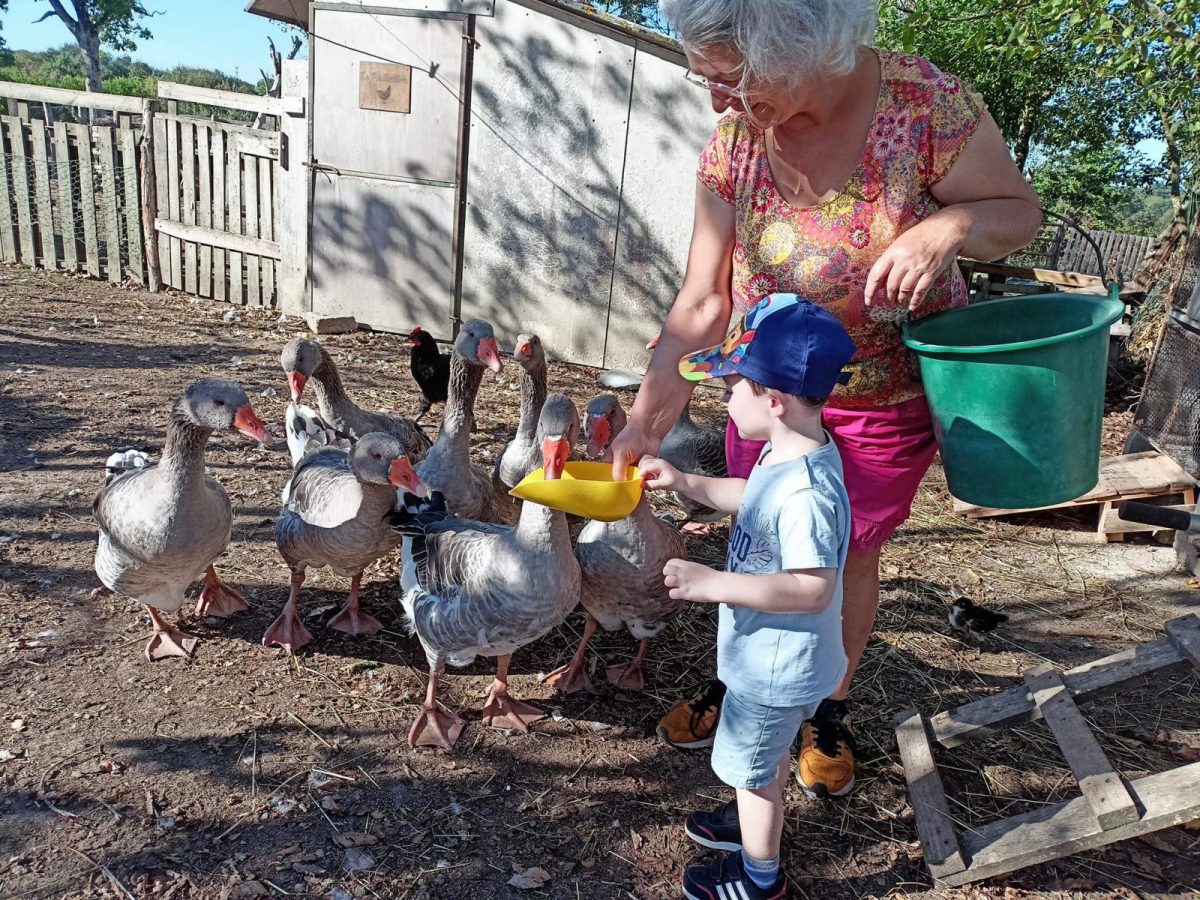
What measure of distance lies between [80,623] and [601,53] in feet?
22.1

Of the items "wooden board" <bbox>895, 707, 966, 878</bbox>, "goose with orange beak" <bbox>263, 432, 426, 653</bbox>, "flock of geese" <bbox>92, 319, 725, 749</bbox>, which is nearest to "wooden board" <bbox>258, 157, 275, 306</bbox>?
"flock of geese" <bbox>92, 319, 725, 749</bbox>

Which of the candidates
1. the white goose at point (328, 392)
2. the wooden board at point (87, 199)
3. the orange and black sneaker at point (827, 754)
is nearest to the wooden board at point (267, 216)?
the wooden board at point (87, 199)

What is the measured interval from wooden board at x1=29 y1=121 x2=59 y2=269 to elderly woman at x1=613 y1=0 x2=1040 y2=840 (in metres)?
10.4

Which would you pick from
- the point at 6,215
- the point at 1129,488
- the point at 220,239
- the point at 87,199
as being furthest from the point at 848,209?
the point at 6,215

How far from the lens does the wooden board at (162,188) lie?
9.48m

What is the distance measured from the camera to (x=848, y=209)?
2291mm

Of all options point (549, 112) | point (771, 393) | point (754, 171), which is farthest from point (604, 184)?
point (771, 393)

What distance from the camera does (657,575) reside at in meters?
3.31

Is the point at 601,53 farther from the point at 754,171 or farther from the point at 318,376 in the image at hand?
the point at 754,171

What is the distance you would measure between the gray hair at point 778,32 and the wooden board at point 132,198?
31.9 ft

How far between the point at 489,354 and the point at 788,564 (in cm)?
334

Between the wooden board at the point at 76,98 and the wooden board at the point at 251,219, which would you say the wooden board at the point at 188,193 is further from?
the wooden board at the point at 76,98

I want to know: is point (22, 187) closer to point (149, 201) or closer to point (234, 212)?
point (149, 201)

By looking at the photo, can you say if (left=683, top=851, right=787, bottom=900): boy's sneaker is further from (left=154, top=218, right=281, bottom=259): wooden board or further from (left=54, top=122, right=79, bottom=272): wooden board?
(left=54, top=122, right=79, bottom=272): wooden board
